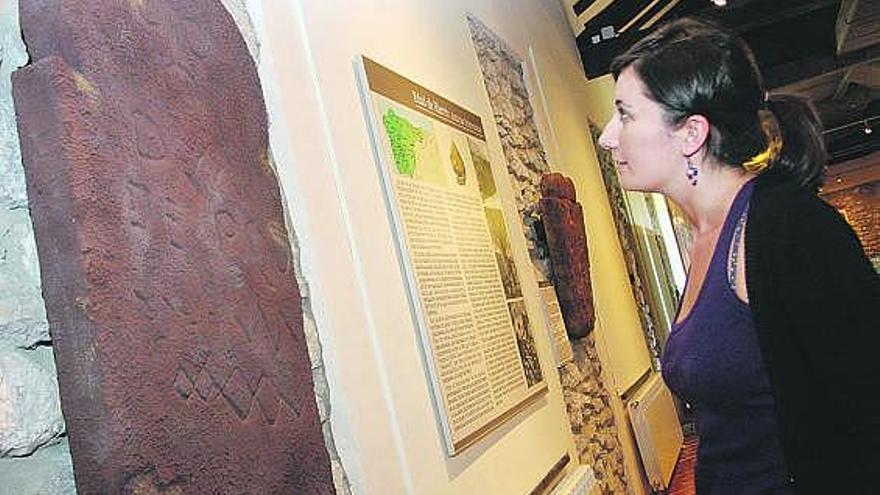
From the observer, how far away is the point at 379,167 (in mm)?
1948

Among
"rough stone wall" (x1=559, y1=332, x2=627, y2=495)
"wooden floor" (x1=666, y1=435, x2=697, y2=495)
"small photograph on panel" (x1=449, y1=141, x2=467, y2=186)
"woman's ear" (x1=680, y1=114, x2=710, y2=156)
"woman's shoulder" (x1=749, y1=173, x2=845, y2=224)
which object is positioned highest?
"small photograph on panel" (x1=449, y1=141, x2=467, y2=186)

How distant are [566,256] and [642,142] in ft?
5.23

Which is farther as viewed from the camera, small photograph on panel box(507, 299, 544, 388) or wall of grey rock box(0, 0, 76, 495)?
small photograph on panel box(507, 299, 544, 388)

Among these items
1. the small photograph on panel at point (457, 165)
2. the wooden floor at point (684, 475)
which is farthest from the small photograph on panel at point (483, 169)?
the wooden floor at point (684, 475)

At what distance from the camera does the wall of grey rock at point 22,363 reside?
88cm

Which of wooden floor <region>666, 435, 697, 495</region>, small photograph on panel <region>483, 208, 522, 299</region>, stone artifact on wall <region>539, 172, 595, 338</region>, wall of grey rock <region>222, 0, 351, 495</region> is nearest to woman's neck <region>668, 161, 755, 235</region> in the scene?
wall of grey rock <region>222, 0, 351, 495</region>

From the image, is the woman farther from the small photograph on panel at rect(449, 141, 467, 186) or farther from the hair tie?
the small photograph on panel at rect(449, 141, 467, 186)

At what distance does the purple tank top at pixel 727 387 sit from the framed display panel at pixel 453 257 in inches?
25.6

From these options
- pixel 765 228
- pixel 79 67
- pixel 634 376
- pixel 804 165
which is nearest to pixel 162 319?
pixel 79 67

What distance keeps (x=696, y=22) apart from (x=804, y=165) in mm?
394

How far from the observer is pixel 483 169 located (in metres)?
2.70

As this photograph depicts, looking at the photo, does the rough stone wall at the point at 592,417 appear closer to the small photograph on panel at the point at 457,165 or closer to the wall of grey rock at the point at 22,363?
the small photograph on panel at the point at 457,165

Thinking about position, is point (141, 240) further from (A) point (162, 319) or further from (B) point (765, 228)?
(B) point (765, 228)

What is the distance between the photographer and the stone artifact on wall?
327 centimetres
